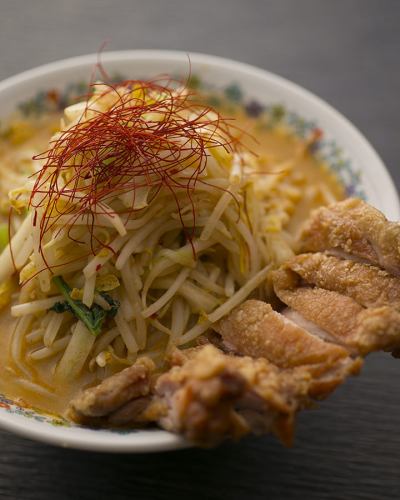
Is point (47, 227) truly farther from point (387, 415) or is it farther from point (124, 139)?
point (387, 415)

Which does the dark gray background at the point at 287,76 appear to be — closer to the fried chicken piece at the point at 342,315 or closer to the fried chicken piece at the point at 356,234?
the fried chicken piece at the point at 342,315

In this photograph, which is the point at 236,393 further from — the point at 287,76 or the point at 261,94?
the point at 287,76

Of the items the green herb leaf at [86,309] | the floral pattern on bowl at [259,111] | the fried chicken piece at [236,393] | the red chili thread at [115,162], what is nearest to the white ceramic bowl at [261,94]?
the floral pattern on bowl at [259,111]

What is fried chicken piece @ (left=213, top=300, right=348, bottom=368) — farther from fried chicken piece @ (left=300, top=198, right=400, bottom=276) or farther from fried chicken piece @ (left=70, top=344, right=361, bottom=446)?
fried chicken piece @ (left=300, top=198, right=400, bottom=276)

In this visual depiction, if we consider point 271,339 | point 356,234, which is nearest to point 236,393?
point 271,339

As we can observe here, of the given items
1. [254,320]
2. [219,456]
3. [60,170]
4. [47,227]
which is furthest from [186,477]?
[60,170]

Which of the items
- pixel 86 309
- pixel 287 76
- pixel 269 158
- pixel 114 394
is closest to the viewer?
pixel 114 394
